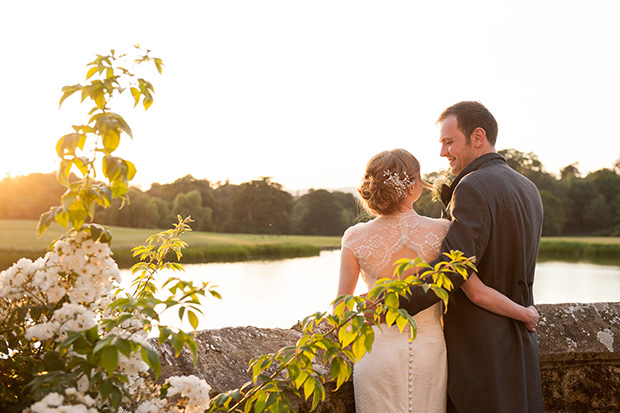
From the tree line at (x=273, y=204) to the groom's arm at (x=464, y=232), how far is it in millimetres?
11475

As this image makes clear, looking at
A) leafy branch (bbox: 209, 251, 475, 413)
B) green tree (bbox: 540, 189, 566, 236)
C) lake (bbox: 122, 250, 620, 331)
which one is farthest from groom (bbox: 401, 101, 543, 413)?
green tree (bbox: 540, 189, 566, 236)

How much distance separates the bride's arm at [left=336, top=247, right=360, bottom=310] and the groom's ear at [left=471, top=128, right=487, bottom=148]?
780mm

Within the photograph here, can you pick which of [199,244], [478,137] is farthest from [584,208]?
[478,137]

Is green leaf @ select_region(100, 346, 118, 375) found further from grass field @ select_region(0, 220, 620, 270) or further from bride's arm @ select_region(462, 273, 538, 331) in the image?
bride's arm @ select_region(462, 273, 538, 331)

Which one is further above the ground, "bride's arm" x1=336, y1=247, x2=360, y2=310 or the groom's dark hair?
the groom's dark hair

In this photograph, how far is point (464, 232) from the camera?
2.19 metres

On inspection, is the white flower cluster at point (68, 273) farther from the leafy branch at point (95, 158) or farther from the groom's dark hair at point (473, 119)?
the groom's dark hair at point (473, 119)

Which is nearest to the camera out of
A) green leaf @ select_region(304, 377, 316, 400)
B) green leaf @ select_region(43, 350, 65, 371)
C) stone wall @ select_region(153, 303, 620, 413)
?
green leaf @ select_region(43, 350, 65, 371)

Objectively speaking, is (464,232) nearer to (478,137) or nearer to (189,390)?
(478,137)

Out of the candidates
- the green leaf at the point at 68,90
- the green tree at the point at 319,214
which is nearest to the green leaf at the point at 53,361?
the green leaf at the point at 68,90

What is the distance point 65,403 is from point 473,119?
2.01 metres

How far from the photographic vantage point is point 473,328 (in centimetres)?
224

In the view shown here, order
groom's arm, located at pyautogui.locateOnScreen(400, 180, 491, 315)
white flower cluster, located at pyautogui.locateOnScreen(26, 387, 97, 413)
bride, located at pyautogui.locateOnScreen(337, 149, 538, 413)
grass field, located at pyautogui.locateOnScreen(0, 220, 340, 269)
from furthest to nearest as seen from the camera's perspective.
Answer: grass field, located at pyautogui.locateOnScreen(0, 220, 340, 269) < bride, located at pyautogui.locateOnScreen(337, 149, 538, 413) < groom's arm, located at pyautogui.locateOnScreen(400, 180, 491, 315) < white flower cluster, located at pyautogui.locateOnScreen(26, 387, 97, 413)

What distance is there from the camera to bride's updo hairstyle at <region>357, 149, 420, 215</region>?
7.42ft
